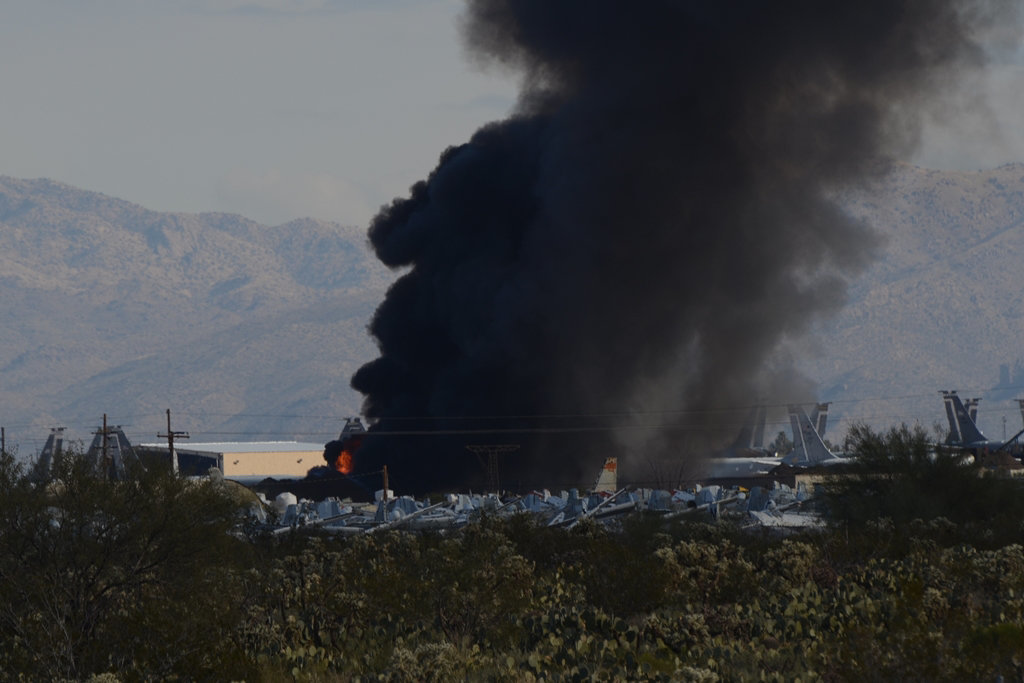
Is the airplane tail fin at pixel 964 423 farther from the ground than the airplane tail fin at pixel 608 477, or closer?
farther from the ground

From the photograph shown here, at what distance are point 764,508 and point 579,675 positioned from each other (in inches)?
1895

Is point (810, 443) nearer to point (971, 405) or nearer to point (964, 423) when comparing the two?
point (964, 423)

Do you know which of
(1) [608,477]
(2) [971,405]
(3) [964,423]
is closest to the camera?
(1) [608,477]

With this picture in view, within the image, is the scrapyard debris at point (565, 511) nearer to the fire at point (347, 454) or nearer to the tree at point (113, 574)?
the tree at point (113, 574)

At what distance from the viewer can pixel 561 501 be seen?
8019 cm

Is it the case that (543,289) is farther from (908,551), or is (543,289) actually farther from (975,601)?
(975,601)

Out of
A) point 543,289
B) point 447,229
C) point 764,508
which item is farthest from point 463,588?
point 447,229

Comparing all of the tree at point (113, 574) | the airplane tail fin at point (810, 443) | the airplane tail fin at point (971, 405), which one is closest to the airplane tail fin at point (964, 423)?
the airplane tail fin at point (971, 405)

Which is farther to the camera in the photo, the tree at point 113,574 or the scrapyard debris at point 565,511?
the scrapyard debris at point 565,511

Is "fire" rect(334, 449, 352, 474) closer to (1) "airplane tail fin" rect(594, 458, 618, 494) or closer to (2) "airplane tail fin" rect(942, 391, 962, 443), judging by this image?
(1) "airplane tail fin" rect(594, 458, 618, 494)

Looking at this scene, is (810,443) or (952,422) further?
(952,422)

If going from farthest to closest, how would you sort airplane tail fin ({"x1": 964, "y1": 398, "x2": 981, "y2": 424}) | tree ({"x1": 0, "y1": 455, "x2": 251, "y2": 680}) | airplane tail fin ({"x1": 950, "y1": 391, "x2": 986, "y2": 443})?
airplane tail fin ({"x1": 964, "y1": 398, "x2": 981, "y2": 424}) → airplane tail fin ({"x1": 950, "y1": 391, "x2": 986, "y2": 443}) → tree ({"x1": 0, "y1": 455, "x2": 251, "y2": 680})

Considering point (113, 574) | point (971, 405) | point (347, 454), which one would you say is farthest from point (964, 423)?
point (113, 574)

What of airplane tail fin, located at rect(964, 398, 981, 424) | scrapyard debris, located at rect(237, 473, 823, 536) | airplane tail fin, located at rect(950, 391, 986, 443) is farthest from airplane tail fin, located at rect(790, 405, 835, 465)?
scrapyard debris, located at rect(237, 473, 823, 536)
